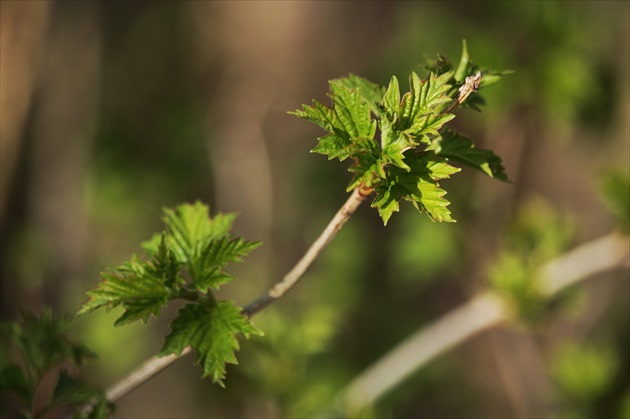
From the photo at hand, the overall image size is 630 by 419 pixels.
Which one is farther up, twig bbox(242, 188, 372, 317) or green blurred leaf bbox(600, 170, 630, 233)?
A: green blurred leaf bbox(600, 170, 630, 233)

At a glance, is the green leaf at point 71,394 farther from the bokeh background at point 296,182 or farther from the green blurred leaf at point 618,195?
the green blurred leaf at point 618,195

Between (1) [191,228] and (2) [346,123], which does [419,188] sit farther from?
(1) [191,228]

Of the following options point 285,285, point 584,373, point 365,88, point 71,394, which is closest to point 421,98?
point 365,88

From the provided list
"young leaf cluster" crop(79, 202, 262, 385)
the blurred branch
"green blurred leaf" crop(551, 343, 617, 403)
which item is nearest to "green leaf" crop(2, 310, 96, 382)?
"young leaf cluster" crop(79, 202, 262, 385)

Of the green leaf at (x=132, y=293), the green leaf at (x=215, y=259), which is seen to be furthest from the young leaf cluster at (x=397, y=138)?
the green leaf at (x=132, y=293)

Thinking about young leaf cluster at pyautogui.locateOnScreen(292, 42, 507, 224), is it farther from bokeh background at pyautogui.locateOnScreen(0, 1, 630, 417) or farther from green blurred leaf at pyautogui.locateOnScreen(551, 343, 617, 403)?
green blurred leaf at pyautogui.locateOnScreen(551, 343, 617, 403)

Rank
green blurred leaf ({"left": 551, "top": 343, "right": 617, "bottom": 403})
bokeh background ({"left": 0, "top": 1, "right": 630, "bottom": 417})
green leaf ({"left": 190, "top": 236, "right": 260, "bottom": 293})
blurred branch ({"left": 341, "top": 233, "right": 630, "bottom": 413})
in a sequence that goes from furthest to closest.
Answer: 1. bokeh background ({"left": 0, "top": 1, "right": 630, "bottom": 417})
2. green blurred leaf ({"left": 551, "top": 343, "right": 617, "bottom": 403})
3. blurred branch ({"left": 341, "top": 233, "right": 630, "bottom": 413})
4. green leaf ({"left": 190, "top": 236, "right": 260, "bottom": 293})

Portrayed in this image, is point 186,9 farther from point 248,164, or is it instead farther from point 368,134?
point 368,134
